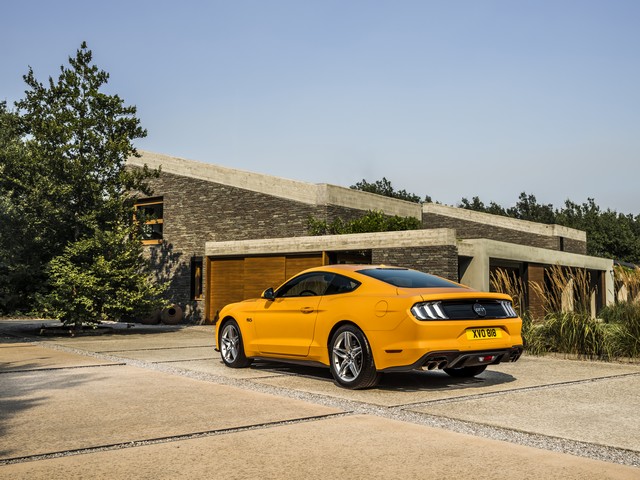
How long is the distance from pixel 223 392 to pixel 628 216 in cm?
8087

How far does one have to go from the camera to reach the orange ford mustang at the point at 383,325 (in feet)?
25.8

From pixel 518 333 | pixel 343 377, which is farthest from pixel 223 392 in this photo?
pixel 518 333

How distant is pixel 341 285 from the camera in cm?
902

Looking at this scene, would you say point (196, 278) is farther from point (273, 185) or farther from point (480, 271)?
point (480, 271)

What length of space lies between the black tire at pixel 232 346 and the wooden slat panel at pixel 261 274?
1095 centimetres

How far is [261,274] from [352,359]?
570 inches

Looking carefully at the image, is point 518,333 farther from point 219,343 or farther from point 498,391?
point 219,343

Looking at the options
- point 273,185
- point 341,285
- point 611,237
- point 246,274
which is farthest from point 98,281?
point 611,237

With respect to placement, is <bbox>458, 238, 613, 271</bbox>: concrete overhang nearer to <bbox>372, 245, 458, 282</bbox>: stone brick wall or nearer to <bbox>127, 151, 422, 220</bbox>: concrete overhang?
<bbox>372, 245, 458, 282</bbox>: stone brick wall

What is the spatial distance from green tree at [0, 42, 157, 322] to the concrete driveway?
31.4 ft

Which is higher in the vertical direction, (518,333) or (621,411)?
(518,333)

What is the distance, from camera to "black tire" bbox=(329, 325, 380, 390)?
26.9 ft

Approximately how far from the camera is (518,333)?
8680 millimetres

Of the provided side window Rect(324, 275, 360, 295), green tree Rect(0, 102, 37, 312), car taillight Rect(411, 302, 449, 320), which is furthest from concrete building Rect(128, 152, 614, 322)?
car taillight Rect(411, 302, 449, 320)
